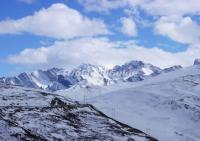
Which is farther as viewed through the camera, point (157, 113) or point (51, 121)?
point (157, 113)

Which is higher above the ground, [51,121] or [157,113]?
[157,113]

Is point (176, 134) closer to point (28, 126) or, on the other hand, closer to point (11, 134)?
point (28, 126)

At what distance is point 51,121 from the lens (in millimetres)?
103000

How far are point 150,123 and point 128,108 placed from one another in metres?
21.1

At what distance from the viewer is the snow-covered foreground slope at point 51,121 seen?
87.9m

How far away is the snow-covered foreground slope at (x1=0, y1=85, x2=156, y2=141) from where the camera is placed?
289ft

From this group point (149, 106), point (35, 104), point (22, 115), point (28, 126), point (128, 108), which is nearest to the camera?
point (28, 126)

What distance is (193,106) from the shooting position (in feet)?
625

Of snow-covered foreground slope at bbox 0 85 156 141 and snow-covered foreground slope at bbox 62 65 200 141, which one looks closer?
snow-covered foreground slope at bbox 0 85 156 141

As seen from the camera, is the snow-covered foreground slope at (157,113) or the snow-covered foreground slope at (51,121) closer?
the snow-covered foreground slope at (51,121)

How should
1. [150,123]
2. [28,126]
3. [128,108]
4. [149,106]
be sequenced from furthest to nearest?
[149,106]
[128,108]
[150,123]
[28,126]

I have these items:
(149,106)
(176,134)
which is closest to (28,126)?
(176,134)

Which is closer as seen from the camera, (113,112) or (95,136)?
(95,136)

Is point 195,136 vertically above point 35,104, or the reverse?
point 35,104
